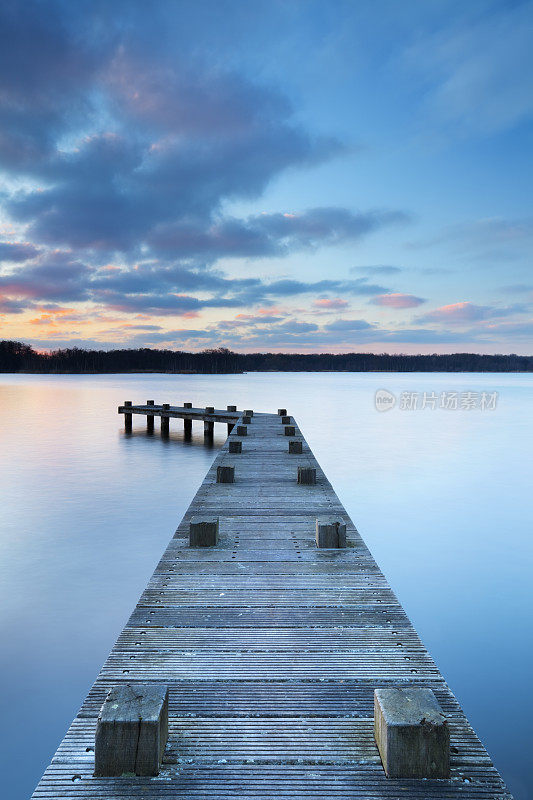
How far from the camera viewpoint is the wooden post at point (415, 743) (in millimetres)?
2312

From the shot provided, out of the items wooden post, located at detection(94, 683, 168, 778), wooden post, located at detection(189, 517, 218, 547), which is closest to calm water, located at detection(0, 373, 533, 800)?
wooden post, located at detection(189, 517, 218, 547)

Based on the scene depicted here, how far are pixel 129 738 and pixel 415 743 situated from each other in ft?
4.14

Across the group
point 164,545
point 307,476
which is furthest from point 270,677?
point 164,545

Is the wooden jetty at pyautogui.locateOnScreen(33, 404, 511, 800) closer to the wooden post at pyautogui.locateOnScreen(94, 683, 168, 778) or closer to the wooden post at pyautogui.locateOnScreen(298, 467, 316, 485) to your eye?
the wooden post at pyautogui.locateOnScreen(94, 683, 168, 778)

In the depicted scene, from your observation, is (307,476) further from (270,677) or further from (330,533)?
(270,677)

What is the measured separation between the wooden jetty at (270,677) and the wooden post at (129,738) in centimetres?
5

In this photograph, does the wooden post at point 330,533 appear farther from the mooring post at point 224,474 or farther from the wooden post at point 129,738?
the mooring post at point 224,474

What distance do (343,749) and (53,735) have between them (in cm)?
380

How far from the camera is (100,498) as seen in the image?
14.4m

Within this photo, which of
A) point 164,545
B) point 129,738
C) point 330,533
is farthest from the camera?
point 164,545

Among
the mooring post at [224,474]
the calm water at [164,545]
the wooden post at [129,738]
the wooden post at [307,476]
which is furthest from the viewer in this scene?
the mooring post at [224,474]

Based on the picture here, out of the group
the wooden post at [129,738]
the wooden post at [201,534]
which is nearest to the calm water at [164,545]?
the wooden post at [201,534]

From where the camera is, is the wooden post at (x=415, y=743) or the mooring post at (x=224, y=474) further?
the mooring post at (x=224, y=474)

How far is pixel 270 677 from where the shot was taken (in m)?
3.16
